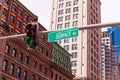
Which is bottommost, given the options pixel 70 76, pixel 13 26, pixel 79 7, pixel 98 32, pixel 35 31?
pixel 35 31

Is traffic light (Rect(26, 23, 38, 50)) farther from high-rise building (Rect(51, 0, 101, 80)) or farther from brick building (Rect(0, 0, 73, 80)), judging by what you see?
high-rise building (Rect(51, 0, 101, 80))

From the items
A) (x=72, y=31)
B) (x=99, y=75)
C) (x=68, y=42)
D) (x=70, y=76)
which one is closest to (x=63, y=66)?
(x=70, y=76)

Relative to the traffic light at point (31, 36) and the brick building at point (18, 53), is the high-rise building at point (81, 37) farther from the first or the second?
the traffic light at point (31, 36)

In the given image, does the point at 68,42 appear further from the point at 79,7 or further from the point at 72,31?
the point at 72,31

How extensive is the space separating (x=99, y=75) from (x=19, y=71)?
64117mm

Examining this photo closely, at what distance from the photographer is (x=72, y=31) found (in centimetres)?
1673

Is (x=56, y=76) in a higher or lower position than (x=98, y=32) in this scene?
lower

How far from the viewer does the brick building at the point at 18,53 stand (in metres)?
58.0

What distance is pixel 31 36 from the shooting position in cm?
1580

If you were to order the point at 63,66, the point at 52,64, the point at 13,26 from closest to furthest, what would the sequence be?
the point at 13,26
the point at 52,64
the point at 63,66

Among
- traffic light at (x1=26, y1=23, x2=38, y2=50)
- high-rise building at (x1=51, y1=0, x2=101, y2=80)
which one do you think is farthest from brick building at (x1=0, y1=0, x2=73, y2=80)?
traffic light at (x1=26, y1=23, x2=38, y2=50)

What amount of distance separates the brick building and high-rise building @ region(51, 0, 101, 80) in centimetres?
3549

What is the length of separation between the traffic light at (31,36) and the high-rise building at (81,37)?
9012 cm

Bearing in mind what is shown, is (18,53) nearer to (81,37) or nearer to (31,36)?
(31,36)
